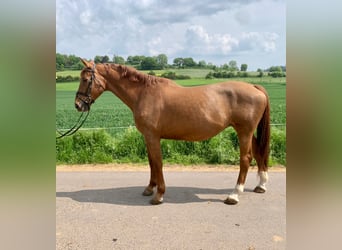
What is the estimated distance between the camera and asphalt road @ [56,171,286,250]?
316cm

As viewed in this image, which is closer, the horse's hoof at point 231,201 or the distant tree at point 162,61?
the horse's hoof at point 231,201

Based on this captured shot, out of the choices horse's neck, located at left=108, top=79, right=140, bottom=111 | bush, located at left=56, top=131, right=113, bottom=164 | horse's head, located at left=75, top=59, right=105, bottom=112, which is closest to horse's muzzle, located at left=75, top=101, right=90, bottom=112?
horse's head, located at left=75, top=59, right=105, bottom=112

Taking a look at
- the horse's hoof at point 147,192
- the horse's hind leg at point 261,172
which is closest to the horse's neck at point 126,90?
the horse's hoof at point 147,192

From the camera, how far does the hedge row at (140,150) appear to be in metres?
7.38

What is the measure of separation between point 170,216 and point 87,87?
7.53 ft

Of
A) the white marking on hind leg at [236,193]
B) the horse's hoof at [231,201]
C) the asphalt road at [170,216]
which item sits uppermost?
the white marking on hind leg at [236,193]

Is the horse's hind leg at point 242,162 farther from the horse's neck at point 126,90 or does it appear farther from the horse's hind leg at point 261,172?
the horse's neck at point 126,90

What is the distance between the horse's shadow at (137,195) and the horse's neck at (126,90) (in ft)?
5.05

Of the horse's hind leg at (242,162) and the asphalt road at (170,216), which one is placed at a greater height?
the horse's hind leg at (242,162)

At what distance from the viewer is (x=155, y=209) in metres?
4.11
